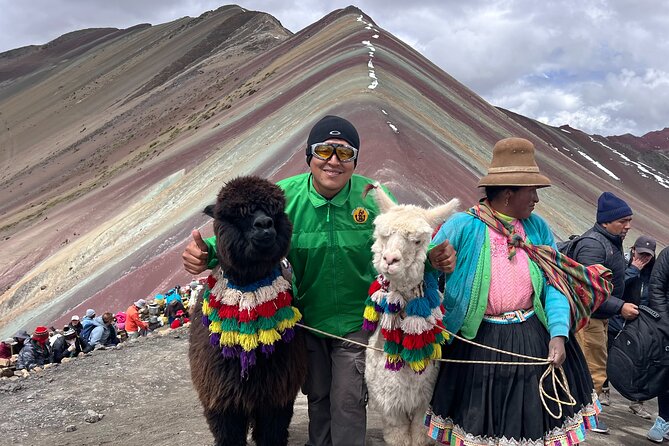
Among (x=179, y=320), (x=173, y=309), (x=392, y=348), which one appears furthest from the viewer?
(x=173, y=309)

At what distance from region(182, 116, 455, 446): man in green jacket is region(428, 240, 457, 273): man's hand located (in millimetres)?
522

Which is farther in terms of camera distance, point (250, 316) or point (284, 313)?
point (284, 313)

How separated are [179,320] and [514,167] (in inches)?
305

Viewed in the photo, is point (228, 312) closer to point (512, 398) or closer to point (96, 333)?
point (512, 398)

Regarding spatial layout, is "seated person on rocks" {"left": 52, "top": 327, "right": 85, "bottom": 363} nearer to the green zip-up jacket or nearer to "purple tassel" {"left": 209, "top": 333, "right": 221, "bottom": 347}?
"purple tassel" {"left": 209, "top": 333, "right": 221, "bottom": 347}

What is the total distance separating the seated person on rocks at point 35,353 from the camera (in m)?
9.46

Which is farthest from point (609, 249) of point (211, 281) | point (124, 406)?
point (124, 406)

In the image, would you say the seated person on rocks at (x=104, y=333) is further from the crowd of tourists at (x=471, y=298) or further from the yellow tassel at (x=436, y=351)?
the yellow tassel at (x=436, y=351)

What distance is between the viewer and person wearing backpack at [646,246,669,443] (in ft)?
14.3

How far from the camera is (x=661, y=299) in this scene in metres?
4.36

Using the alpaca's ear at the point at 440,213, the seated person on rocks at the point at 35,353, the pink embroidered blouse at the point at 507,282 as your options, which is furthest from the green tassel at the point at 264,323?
the seated person on rocks at the point at 35,353

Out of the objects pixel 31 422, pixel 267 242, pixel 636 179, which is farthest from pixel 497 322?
pixel 636 179

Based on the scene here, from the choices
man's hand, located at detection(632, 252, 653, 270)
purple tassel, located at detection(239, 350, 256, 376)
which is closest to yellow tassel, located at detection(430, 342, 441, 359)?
purple tassel, located at detection(239, 350, 256, 376)

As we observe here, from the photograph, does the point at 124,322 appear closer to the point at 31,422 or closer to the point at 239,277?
the point at 31,422
